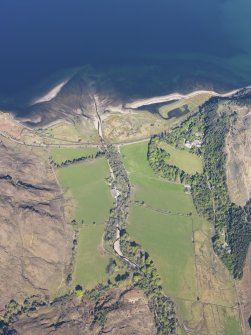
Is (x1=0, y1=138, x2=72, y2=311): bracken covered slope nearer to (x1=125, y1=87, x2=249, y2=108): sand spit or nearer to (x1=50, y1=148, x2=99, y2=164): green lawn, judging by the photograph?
(x1=50, y1=148, x2=99, y2=164): green lawn

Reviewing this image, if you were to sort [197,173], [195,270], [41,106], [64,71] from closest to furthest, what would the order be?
[195,270] → [197,173] → [41,106] → [64,71]

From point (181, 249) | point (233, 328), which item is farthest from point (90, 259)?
point (233, 328)

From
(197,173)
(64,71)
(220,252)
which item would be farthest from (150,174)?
(64,71)

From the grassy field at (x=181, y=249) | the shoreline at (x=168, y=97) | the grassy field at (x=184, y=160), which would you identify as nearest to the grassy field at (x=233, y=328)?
the grassy field at (x=181, y=249)

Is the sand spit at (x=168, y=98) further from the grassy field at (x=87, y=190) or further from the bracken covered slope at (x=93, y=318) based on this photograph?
the bracken covered slope at (x=93, y=318)

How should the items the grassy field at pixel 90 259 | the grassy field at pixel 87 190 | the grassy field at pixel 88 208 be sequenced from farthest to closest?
the grassy field at pixel 87 190, the grassy field at pixel 88 208, the grassy field at pixel 90 259

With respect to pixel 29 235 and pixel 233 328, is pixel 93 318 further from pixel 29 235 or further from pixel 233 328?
pixel 233 328

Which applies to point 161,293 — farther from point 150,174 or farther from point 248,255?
point 150,174
